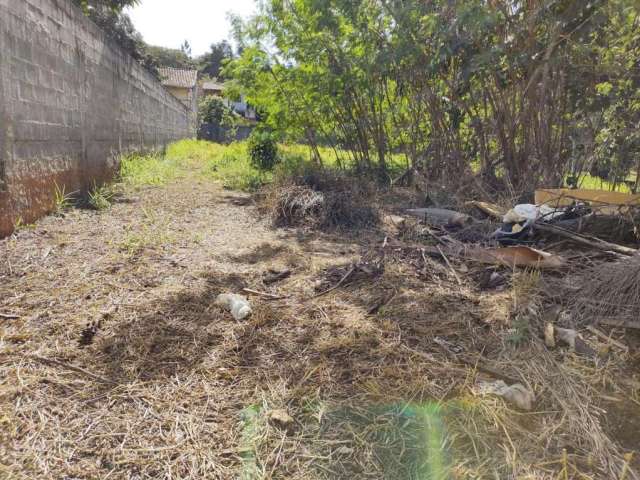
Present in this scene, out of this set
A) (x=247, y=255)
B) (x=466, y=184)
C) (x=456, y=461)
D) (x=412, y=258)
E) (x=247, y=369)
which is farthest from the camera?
(x=466, y=184)

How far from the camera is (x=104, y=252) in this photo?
2.86m

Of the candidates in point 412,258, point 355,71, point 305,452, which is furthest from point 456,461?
point 355,71

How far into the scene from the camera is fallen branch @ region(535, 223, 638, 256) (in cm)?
249

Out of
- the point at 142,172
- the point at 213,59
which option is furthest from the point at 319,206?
the point at 213,59

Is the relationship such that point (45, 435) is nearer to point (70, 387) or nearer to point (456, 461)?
point (70, 387)

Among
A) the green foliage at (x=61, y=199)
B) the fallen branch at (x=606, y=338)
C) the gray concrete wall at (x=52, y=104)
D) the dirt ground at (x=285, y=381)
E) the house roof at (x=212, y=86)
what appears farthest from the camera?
the house roof at (x=212, y=86)

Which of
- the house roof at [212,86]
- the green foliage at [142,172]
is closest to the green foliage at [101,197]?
the green foliage at [142,172]

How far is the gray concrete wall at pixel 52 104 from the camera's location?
289 cm

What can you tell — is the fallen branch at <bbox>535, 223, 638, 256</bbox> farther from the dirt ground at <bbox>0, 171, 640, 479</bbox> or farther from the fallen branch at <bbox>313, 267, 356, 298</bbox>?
the fallen branch at <bbox>313, 267, 356, 298</bbox>

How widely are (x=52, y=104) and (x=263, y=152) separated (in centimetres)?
425

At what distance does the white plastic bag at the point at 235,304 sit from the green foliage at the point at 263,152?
5.57 metres

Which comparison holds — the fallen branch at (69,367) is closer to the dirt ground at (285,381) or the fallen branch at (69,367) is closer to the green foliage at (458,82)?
the dirt ground at (285,381)

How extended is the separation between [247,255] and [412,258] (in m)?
1.20

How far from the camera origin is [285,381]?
61.0 inches
